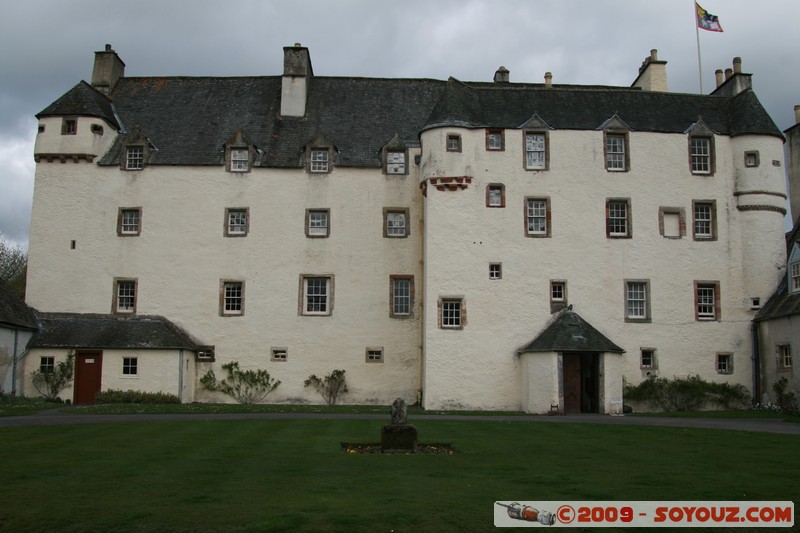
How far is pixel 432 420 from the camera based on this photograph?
81.2 ft

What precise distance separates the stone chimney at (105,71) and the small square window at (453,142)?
1932cm

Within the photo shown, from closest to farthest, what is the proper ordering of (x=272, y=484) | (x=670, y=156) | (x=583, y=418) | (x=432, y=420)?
(x=272, y=484), (x=432, y=420), (x=583, y=418), (x=670, y=156)

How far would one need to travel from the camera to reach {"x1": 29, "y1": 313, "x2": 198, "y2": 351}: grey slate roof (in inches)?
1329

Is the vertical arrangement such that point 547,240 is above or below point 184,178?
below

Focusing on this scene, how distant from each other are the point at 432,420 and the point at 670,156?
1796 centimetres

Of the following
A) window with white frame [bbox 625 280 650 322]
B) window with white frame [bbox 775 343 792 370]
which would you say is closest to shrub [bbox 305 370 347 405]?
window with white frame [bbox 625 280 650 322]

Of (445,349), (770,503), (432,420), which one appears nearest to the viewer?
(770,503)

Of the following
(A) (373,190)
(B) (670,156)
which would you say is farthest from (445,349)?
(B) (670,156)

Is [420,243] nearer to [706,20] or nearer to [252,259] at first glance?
[252,259]

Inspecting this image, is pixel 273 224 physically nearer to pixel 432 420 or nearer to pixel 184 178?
pixel 184 178

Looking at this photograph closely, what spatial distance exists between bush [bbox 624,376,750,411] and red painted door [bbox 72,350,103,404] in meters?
22.9

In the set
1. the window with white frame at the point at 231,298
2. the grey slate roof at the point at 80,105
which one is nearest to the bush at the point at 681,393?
the window with white frame at the point at 231,298

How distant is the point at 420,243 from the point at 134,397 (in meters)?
14.5

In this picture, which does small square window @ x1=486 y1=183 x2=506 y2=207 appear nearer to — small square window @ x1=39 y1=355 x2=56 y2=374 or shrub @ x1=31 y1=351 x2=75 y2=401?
shrub @ x1=31 y1=351 x2=75 y2=401
